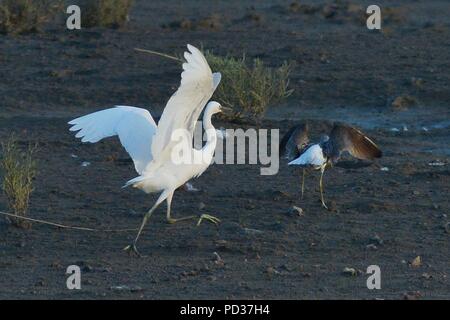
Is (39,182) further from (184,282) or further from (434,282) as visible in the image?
(434,282)

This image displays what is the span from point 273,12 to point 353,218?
14569 millimetres

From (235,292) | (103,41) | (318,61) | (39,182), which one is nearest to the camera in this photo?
(235,292)

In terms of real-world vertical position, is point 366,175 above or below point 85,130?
below

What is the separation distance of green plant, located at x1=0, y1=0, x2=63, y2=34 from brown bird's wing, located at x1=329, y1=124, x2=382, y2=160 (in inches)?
405

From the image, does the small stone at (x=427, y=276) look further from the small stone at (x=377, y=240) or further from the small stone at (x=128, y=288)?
the small stone at (x=128, y=288)

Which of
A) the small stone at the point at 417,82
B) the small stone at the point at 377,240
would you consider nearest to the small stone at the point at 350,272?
the small stone at the point at 377,240

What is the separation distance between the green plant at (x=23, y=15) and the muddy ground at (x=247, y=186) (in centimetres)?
29

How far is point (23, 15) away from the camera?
784 inches

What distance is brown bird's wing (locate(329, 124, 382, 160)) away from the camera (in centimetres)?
1046

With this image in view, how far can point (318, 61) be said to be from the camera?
17984 millimetres

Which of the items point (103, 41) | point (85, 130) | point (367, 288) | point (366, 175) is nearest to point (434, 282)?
point (367, 288)

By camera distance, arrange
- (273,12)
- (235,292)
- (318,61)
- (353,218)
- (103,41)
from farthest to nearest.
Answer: (273,12) < (103,41) < (318,61) < (353,218) < (235,292)

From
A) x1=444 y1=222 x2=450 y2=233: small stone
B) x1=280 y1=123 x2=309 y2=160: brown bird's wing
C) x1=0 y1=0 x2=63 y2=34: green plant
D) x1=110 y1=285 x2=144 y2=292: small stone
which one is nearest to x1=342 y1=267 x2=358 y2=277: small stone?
x1=110 y1=285 x2=144 y2=292: small stone

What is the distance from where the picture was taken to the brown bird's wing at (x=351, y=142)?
10.5 metres
